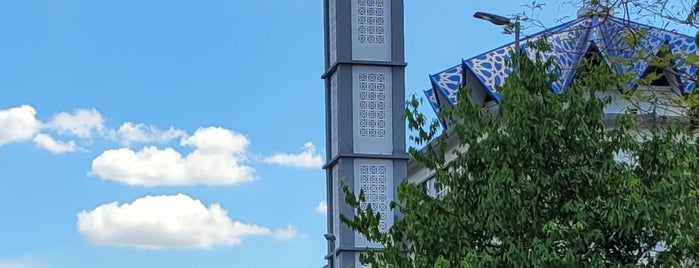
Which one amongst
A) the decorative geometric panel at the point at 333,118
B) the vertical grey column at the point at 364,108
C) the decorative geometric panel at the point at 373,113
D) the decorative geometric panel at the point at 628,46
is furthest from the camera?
the decorative geometric panel at the point at 333,118

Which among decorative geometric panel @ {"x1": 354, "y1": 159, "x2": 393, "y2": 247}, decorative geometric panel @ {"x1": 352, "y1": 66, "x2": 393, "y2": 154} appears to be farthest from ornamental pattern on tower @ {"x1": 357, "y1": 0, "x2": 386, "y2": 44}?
decorative geometric panel @ {"x1": 354, "y1": 159, "x2": 393, "y2": 247}

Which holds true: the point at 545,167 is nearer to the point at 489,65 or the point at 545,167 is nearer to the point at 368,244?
the point at 368,244

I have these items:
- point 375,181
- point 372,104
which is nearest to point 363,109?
point 372,104

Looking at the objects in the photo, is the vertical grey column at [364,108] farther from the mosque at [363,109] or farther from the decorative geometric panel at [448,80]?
the decorative geometric panel at [448,80]

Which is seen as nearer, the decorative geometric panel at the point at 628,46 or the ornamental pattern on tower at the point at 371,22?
the decorative geometric panel at the point at 628,46

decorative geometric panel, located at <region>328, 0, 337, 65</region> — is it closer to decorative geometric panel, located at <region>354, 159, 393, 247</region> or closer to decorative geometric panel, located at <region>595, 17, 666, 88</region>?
decorative geometric panel, located at <region>354, 159, 393, 247</region>

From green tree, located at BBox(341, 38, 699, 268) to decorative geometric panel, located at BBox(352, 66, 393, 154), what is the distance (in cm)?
425

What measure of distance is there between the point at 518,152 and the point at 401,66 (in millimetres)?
5162

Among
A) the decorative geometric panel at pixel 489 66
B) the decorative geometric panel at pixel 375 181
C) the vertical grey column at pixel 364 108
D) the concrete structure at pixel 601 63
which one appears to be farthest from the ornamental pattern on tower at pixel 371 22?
the decorative geometric panel at pixel 489 66

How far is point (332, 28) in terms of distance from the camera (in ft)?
55.3

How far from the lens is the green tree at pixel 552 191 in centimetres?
1097

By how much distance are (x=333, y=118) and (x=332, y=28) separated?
3.98ft

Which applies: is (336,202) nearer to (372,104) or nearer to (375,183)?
(375,183)

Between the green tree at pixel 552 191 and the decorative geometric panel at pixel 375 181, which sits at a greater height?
the decorative geometric panel at pixel 375 181
